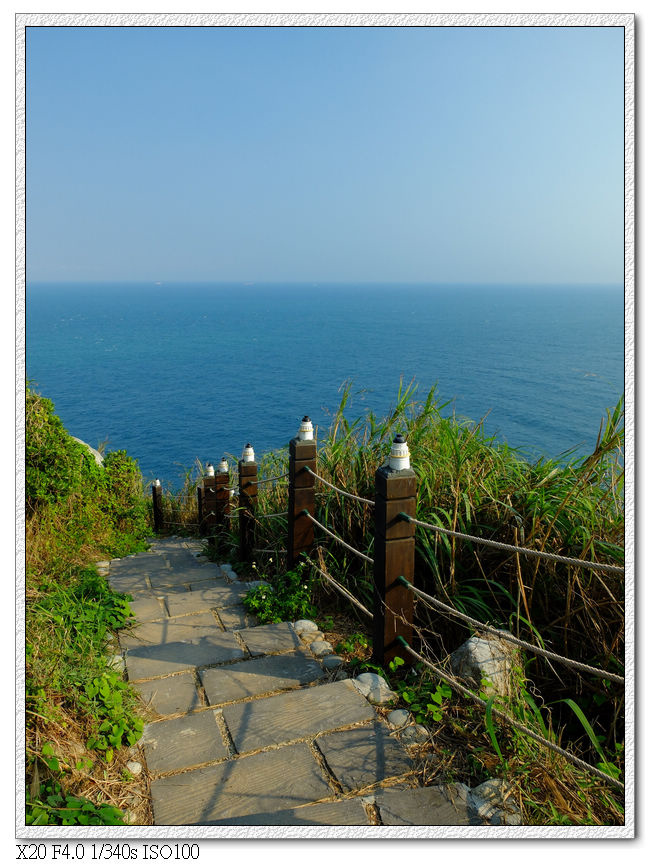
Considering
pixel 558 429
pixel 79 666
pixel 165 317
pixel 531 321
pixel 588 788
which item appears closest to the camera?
pixel 588 788

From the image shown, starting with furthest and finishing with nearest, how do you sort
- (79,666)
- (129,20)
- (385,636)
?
(385,636) → (79,666) → (129,20)

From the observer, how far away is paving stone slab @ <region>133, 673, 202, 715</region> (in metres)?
2.83

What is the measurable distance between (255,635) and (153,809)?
141 cm

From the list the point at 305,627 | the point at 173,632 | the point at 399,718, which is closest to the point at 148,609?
the point at 173,632

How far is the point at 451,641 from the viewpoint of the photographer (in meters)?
3.37

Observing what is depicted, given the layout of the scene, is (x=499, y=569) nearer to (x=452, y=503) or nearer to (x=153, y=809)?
(x=452, y=503)

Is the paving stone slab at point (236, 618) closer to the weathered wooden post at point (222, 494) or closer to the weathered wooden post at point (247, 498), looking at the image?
the weathered wooden post at point (247, 498)

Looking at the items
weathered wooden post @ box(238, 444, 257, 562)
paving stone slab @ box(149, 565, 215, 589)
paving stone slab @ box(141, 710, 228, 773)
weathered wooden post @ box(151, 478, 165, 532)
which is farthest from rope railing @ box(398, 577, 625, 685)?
weathered wooden post @ box(151, 478, 165, 532)

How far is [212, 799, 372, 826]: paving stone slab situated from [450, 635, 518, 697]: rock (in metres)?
0.80

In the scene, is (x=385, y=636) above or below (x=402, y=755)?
above

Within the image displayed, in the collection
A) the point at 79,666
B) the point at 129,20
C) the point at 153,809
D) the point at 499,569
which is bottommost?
the point at 153,809

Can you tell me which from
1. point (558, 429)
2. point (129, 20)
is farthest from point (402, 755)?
point (558, 429)

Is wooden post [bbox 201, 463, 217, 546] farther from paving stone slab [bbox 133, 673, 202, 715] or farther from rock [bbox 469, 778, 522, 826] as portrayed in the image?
rock [bbox 469, 778, 522, 826]

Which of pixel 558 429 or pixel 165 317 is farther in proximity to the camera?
pixel 165 317
